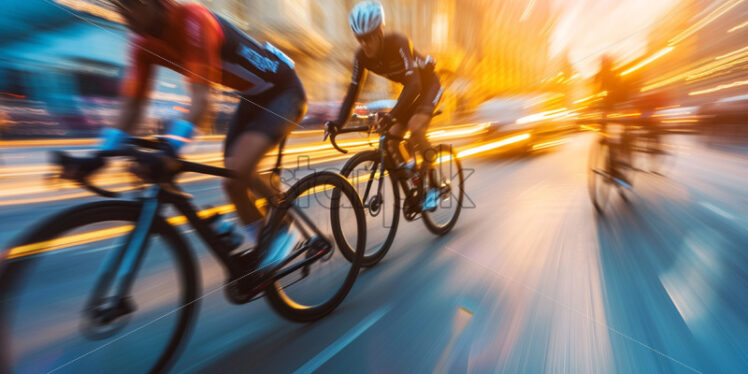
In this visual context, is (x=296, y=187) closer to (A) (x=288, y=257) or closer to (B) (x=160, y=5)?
(A) (x=288, y=257)

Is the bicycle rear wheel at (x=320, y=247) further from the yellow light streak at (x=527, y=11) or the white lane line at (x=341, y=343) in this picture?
the yellow light streak at (x=527, y=11)

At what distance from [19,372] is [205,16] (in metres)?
1.41

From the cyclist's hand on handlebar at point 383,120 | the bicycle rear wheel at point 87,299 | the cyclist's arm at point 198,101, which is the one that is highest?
the cyclist's arm at point 198,101

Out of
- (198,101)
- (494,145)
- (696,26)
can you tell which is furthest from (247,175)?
(494,145)

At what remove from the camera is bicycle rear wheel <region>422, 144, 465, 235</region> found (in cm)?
351

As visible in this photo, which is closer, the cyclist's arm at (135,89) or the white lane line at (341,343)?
Result: the cyclist's arm at (135,89)

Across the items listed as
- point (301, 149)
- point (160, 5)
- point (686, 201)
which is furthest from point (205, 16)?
point (686, 201)

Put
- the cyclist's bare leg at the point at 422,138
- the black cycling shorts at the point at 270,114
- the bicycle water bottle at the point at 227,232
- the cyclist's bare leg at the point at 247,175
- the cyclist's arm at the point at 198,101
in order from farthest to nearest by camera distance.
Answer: the cyclist's bare leg at the point at 422,138 < the black cycling shorts at the point at 270,114 < the cyclist's bare leg at the point at 247,175 < the bicycle water bottle at the point at 227,232 < the cyclist's arm at the point at 198,101

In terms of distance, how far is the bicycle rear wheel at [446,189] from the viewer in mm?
3510

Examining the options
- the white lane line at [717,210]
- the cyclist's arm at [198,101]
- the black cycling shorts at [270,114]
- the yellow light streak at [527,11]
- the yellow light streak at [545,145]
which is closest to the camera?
Result: the cyclist's arm at [198,101]

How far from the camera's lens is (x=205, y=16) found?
4.45 ft

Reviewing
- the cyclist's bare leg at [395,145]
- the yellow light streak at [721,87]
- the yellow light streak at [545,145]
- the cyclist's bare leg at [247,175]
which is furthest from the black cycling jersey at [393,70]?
the yellow light streak at [545,145]

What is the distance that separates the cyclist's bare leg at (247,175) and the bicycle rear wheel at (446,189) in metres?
1.93

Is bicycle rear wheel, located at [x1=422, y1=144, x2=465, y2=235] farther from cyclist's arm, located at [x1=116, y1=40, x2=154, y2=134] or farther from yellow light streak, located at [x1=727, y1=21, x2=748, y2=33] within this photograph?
yellow light streak, located at [x1=727, y1=21, x2=748, y2=33]
